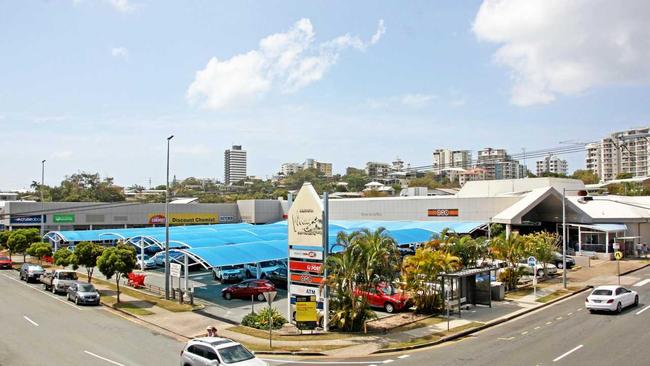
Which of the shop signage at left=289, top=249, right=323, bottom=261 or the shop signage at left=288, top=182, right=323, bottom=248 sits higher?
the shop signage at left=288, top=182, right=323, bottom=248

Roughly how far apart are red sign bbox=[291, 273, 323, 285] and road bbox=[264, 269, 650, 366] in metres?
6.19

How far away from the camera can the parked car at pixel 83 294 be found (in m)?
34.0

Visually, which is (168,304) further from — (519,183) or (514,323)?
(519,183)

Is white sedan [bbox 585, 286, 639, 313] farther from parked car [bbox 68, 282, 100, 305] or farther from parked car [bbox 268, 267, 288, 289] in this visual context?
parked car [bbox 68, 282, 100, 305]

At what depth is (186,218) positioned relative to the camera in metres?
83.2

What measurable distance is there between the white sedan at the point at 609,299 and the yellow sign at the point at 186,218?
64634 mm

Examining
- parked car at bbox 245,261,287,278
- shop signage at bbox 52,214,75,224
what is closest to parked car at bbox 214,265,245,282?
parked car at bbox 245,261,287,278

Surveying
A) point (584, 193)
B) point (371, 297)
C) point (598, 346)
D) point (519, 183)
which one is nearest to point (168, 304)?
point (371, 297)

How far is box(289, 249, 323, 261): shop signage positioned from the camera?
26.5 metres

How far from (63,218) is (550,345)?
→ 69265 millimetres

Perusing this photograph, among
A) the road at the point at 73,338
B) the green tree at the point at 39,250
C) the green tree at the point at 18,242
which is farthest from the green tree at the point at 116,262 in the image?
the green tree at the point at 18,242

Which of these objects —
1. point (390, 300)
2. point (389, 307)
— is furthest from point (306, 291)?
point (389, 307)

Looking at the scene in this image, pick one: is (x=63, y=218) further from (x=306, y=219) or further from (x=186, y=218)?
(x=306, y=219)

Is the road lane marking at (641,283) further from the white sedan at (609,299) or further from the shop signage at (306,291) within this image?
the shop signage at (306,291)
